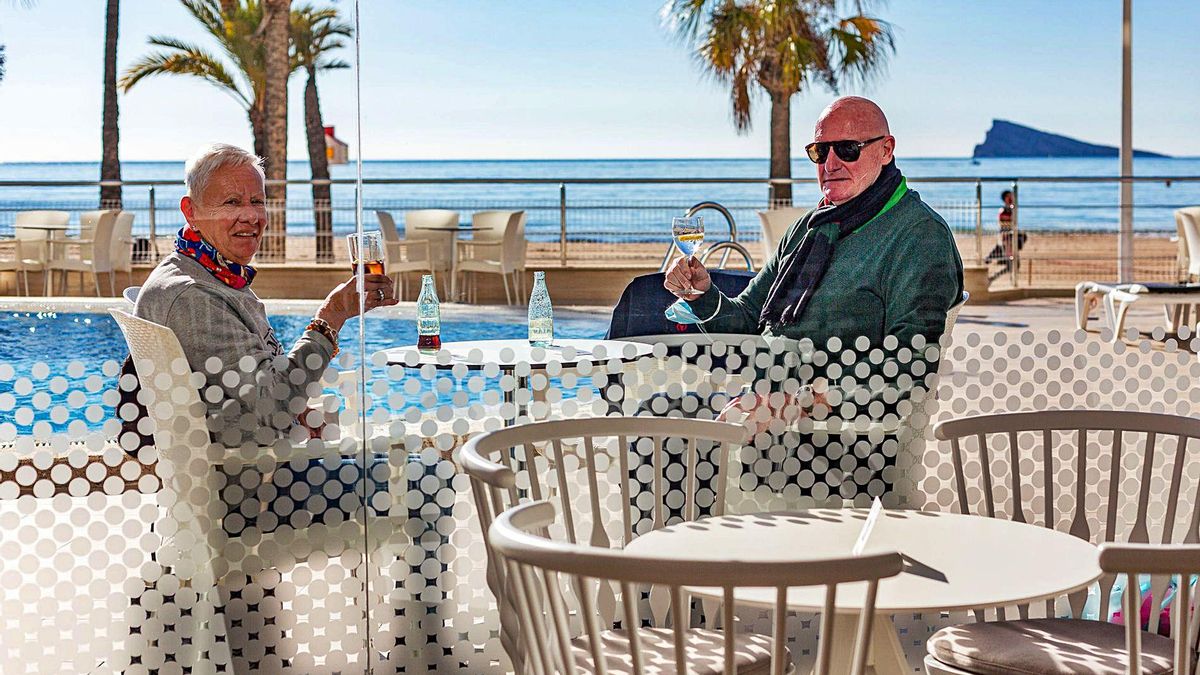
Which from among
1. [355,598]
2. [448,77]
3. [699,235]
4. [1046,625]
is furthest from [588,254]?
[1046,625]

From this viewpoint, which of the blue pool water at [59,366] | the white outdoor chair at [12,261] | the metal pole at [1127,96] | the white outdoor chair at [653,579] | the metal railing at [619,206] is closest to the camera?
the white outdoor chair at [653,579]

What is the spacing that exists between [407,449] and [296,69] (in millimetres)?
877

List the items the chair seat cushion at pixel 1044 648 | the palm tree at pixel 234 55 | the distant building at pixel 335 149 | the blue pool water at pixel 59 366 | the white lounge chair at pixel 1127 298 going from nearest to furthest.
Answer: the chair seat cushion at pixel 1044 648
the blue pool water at pixel 59 366
the palm tree at pixel 234 55
the distant building at pixel 335 149
the white lounge chair at pixel 1127 298

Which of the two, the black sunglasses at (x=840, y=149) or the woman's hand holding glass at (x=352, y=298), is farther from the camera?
the black sunglasses at (x=840, y=149)

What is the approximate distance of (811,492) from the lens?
115 inches

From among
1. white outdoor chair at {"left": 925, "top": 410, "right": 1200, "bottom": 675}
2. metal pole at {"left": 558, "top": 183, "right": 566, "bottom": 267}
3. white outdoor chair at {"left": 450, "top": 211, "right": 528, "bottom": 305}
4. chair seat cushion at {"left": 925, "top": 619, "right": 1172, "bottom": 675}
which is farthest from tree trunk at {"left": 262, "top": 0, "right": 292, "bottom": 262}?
chair seat cushion at {"left": 925, "top": 619, "right": 1172, "bottom": 675}

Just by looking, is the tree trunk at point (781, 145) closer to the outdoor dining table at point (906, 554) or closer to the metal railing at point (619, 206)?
the metal railing at point (619, 206)

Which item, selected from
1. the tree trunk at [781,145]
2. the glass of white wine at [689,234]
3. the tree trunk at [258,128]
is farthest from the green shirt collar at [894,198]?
the tree trunk at [258,128]

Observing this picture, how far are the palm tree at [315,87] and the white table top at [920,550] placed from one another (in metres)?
1.14

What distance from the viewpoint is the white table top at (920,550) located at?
71.9 inches

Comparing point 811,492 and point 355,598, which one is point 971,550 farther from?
point 355,598

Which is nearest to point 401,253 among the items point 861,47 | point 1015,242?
point 861,47

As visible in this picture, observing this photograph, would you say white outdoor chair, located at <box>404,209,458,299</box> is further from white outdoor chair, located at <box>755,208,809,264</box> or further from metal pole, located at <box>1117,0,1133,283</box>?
metal pole, located at <box>1117,0,1133,283</box>

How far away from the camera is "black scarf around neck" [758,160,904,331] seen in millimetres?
2928
